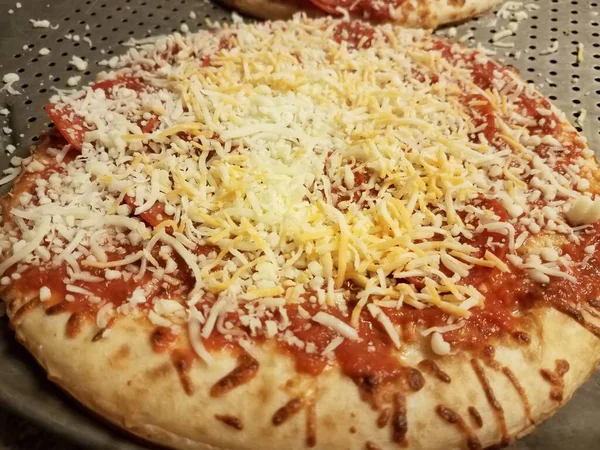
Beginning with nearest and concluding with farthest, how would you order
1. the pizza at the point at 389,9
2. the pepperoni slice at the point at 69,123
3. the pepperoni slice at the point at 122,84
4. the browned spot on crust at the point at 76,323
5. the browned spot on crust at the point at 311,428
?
1. the browned spot on crust at the point at 311,428
2. the browned spot on crust at the point at 76,323
3. the pepperoni slice at the point at 69,123
4. the pepperoni slice at the point at 122,84
5. the pizza at the point at 389,9

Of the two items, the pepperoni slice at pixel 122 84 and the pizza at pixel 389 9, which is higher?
the pizza at pixel 389 9

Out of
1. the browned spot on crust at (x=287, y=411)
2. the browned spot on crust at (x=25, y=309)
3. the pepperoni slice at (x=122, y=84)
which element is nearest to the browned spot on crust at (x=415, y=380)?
the browned spot on crust at (x=287, y=411)

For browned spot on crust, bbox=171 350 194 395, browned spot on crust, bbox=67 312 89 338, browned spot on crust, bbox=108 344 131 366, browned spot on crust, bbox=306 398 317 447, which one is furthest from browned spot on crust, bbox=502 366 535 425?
browned spot on crust, bbox=67 312 89 338

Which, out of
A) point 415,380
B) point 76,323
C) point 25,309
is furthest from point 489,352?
point 25,309

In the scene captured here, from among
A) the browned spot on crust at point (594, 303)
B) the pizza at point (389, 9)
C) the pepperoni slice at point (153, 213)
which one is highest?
the pizza at point (389, 9)

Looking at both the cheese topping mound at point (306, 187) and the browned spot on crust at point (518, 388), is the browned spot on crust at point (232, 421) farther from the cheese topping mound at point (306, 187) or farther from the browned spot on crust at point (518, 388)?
the browned spot on crust at point (518, 388)

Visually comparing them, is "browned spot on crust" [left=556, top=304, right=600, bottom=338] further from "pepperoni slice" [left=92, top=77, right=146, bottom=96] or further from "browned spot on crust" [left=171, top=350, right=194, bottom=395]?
"pepperoni slice" [left=92, top=77, right=146, bottom=96]
